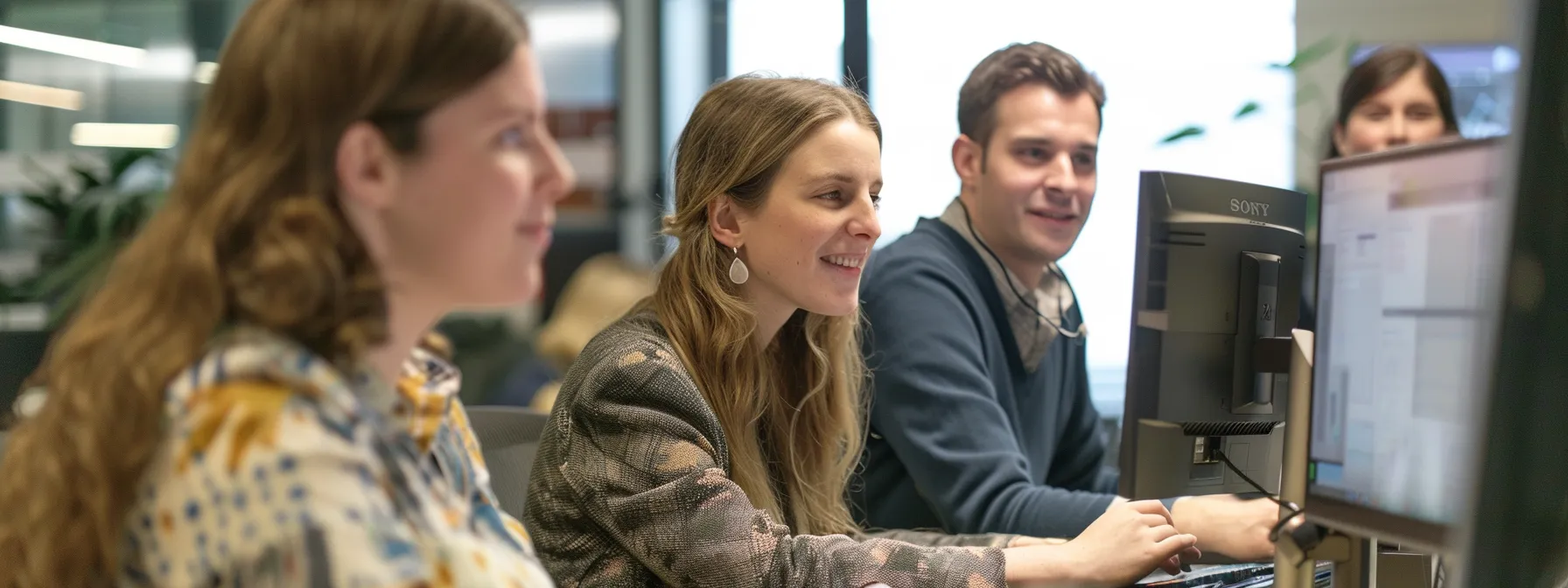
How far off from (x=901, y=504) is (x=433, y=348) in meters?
0.93

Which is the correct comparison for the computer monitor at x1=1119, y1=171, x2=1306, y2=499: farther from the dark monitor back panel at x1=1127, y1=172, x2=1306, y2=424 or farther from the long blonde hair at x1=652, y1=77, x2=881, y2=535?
the long blonde hair at x1=652, y1=77, x2=881, y2=535

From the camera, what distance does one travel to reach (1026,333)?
1842mm

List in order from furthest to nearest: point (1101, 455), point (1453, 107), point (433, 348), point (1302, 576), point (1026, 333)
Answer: point (1453, 107)
point (1101, 455)
point (1026, 333)
point (1302, 576)
point (433, 348)

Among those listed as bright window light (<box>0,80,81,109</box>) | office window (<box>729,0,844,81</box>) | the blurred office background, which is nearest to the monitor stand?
the blurred office background

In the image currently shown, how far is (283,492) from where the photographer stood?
63 cm

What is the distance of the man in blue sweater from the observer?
154cm

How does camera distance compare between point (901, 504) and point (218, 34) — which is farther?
point (218, 34)

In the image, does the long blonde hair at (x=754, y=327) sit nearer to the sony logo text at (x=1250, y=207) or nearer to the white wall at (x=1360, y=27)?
the sony logo text at (x=1250, y=207)

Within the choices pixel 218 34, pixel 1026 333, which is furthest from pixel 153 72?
pixel 1026 333

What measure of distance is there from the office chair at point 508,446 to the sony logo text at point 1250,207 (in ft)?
2.69

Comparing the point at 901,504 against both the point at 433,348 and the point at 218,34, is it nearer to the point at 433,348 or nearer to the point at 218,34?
the point at 433,348

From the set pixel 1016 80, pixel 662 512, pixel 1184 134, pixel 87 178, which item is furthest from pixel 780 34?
pixel 662 512

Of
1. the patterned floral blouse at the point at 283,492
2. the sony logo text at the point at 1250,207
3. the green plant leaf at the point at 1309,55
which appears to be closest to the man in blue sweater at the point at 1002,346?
the sony logo text at the point at 1250,207

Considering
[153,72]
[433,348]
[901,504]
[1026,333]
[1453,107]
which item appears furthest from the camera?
[153,72]
